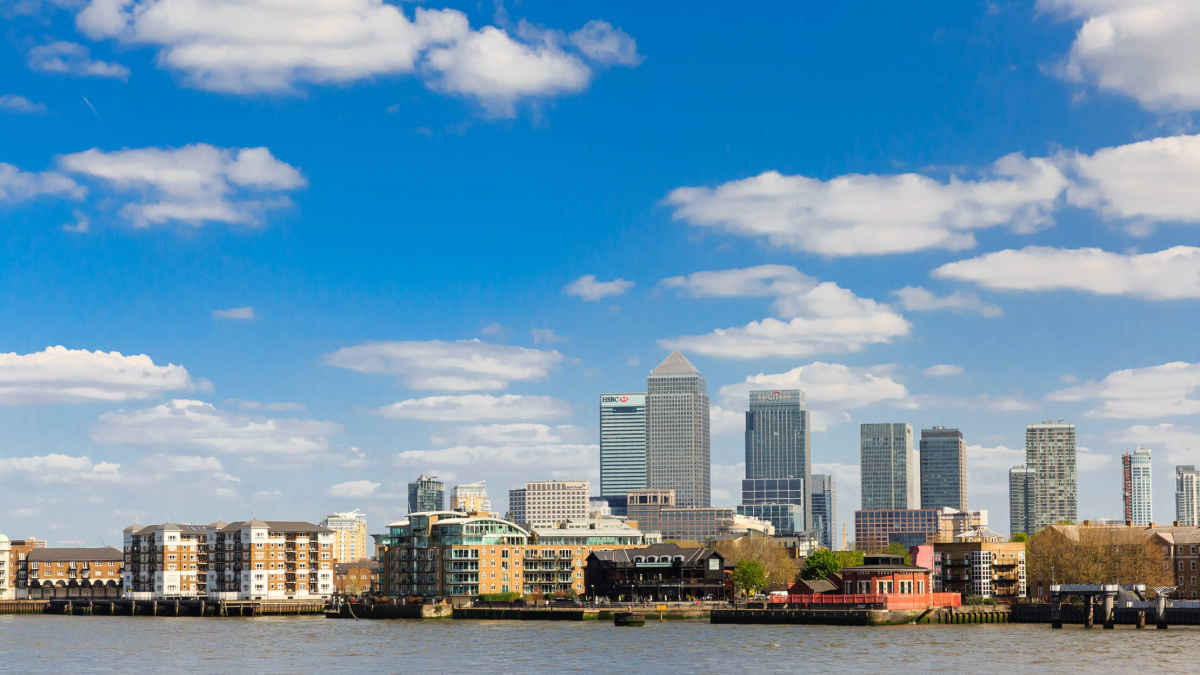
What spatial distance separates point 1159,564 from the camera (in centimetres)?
19988

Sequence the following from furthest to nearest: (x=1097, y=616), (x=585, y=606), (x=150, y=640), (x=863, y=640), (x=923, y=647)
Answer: (x=585, y=606) < (x=1097, y=616) < (x=150, y=640) < (x=863, y=640) < (x=923, y=647)

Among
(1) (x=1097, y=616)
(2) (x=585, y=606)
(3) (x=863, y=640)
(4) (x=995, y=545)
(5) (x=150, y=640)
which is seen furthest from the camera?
(4) (x=995, y=545)

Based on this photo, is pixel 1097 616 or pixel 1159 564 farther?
pixel 1159 564

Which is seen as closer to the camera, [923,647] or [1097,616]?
[923,647]

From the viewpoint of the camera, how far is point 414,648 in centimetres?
12912

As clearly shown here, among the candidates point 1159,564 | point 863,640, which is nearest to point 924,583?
point 863,640

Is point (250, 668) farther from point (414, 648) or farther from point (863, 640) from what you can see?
point (863, 640)

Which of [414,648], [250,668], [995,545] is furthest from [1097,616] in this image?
[250,668]

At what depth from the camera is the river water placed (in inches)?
4237

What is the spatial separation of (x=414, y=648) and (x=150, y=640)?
3516 cm

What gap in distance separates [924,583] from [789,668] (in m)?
64.5

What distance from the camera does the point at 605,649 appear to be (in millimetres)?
125688

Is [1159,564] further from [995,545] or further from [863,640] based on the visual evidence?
[863,640]

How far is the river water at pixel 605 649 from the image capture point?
353 ft
